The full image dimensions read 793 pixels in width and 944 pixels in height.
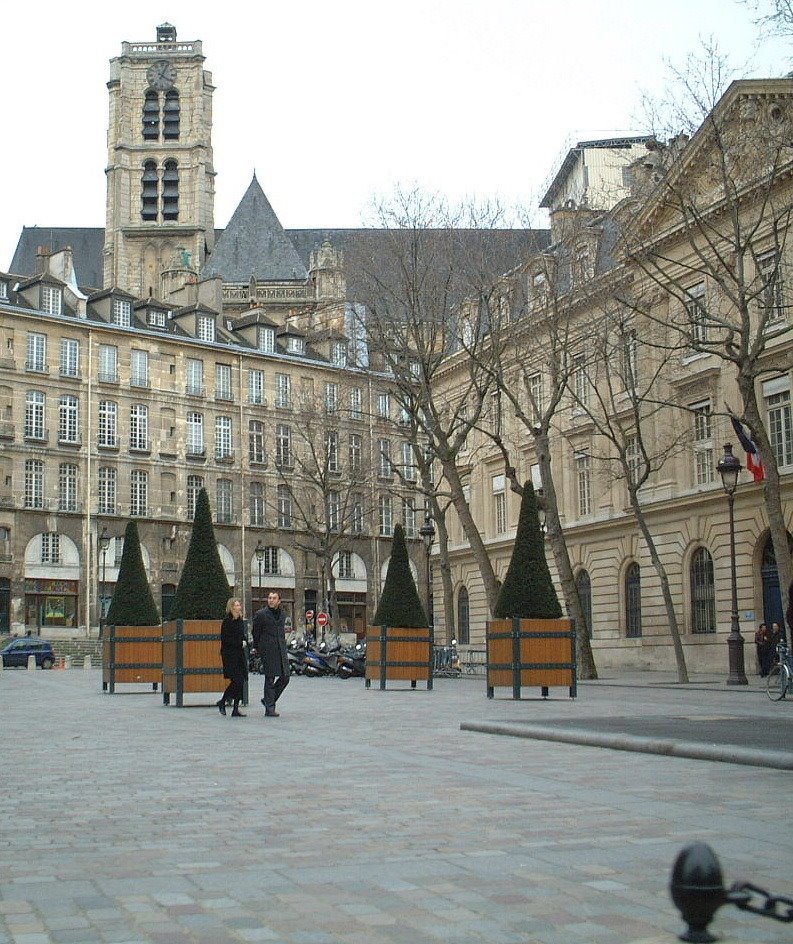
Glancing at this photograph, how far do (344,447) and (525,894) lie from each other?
70.9 meters

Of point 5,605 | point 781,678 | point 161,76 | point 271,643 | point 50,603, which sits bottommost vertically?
point 781,678

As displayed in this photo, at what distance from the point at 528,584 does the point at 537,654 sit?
Result: 188 cm

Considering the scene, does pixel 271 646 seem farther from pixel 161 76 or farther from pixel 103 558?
pixel 161 76

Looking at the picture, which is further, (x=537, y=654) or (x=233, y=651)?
(x=537, y=654)

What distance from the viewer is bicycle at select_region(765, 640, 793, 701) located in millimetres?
22016

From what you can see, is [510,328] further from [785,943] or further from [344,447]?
[344,447]

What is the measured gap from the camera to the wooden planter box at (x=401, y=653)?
2728 cm

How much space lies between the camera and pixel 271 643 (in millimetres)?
17672

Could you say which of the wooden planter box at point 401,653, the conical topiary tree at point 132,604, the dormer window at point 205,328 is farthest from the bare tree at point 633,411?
the dormer window at point 205,328

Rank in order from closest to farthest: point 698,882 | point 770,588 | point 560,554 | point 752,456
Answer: point 698,882
point 752,456
point 560,554
point 770,588

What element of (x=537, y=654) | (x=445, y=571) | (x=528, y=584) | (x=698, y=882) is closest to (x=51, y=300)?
(x=445, y=571)

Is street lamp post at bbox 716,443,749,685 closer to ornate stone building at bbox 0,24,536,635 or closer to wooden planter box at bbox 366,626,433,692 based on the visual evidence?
wooden planter box at bbox 366,626,433,692

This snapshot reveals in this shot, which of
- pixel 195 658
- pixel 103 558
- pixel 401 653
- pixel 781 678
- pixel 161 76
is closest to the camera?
pixel 195 658

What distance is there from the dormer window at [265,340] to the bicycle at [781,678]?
56863 mm
